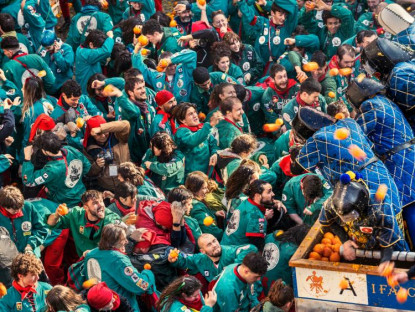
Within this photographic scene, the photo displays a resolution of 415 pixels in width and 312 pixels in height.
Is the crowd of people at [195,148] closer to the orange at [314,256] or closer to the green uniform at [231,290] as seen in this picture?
the green uniform at [231,290]

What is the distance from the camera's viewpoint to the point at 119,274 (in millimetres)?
9164

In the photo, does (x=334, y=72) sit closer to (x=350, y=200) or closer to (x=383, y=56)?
(x=383, y=56)

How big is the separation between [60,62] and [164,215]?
13.1 ft

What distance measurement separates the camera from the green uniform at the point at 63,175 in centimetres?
1064

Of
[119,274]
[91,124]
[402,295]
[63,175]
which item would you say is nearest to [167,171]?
[91,124]

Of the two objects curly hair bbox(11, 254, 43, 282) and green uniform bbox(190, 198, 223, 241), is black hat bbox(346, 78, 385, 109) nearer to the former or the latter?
green uniform bbox(190, 198, 223, 241)

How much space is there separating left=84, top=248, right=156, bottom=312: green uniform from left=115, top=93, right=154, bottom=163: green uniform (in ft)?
9.03

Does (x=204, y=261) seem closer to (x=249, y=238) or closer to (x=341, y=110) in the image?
(x=249, y=238)

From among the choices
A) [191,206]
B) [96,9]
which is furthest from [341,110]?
[96,9]

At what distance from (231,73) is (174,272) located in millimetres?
4040

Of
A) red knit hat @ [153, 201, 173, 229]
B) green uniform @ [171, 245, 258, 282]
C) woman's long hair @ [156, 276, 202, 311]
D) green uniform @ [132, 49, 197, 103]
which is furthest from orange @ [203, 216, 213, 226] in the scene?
green uniform @ [132, 49, 197, 103]

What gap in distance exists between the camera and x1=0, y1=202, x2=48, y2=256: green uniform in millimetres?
10055

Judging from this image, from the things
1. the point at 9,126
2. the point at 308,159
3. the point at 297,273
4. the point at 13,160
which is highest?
the point at 308,159

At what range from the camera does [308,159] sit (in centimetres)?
803
